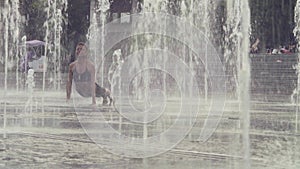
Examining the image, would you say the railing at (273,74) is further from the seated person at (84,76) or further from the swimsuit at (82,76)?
the swimsuit at (82,76)

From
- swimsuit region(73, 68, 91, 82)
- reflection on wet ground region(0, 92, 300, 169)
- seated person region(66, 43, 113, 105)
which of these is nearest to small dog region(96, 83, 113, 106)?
seated person region(66, 43, 113, 105)

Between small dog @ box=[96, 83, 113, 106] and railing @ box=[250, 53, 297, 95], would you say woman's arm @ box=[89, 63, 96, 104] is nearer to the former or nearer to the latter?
small dog @ box=[96, 83, 113, 106]

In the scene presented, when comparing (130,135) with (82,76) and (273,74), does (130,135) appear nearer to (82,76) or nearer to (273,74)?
(82,76)

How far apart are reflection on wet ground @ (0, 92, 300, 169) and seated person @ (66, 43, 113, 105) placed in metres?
0.49

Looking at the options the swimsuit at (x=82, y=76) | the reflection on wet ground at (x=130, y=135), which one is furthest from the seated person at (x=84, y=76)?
the reflection on wet ground at (x=130, y=135)

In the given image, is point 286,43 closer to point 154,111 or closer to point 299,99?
point 299,99

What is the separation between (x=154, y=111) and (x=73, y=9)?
21316 mm

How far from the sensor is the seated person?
1155cm

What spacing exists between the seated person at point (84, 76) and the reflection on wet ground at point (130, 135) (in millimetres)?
490

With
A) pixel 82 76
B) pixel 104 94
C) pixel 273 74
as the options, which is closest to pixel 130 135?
pixel 82 76

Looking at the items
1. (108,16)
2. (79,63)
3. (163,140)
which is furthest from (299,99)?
(108,16)

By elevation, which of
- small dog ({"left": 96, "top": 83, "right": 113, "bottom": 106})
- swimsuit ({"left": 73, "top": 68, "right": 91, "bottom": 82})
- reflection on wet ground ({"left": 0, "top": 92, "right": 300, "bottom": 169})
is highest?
swimsuit ({"left": 73, "top": 68, "right": 91, "bottom": 82})

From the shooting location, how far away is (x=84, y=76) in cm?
1179

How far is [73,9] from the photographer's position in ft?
108
